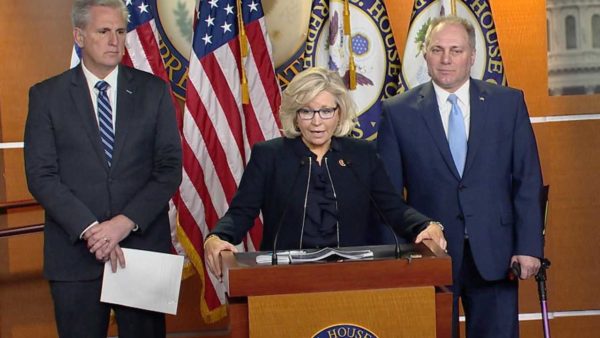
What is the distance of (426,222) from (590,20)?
2630 mm

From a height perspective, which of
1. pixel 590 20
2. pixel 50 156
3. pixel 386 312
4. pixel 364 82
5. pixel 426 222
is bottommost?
pixel 386 312

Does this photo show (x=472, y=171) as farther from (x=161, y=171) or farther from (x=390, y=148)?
(x=161, y=171)

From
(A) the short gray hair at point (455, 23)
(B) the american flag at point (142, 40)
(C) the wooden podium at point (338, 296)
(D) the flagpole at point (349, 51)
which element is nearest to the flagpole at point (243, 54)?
(B) the american flag at point (142, 40)

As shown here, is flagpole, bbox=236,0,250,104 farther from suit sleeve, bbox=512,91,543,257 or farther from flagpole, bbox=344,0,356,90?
suit sleeve, bbox=512,91,543,257

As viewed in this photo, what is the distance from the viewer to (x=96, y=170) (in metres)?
3.55

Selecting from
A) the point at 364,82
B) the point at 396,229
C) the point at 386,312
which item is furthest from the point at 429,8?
the point at 386,312

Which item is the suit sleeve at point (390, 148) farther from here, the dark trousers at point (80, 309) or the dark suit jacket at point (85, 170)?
the dark trousers at point (80, 309)

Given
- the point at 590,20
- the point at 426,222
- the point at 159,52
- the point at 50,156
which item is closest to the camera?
the point at 426,222

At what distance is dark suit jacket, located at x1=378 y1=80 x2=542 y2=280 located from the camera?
3.65 m

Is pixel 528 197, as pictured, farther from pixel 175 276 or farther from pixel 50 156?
pixel 50 156

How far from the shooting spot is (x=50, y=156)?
352cm

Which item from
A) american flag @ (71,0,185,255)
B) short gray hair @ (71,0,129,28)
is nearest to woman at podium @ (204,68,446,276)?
short gray hair @ (71,0,129,28)

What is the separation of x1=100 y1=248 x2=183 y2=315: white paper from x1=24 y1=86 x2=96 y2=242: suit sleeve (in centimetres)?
21

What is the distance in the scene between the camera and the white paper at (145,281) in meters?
3.53
